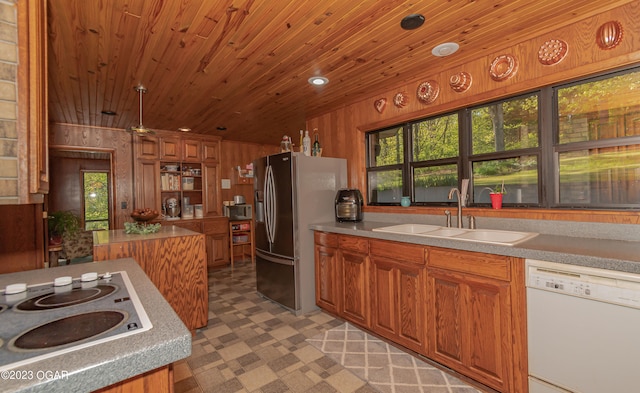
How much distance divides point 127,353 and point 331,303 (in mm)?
2467

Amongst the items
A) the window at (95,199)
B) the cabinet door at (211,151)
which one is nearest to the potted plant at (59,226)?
the window at (95,199)

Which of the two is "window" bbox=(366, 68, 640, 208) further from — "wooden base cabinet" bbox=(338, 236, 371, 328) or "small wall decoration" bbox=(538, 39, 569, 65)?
"wooden base cabinet" bbox=(338, 236, 371, 328)

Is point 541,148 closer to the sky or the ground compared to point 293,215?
closer to the sky

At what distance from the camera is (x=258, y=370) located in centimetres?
210

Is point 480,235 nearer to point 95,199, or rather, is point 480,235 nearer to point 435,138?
point 435,138

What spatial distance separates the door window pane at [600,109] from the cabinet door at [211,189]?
4.85 m

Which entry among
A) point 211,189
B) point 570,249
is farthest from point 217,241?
point 570,249

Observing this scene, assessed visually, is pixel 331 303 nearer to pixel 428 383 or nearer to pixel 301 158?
pixel 428 383

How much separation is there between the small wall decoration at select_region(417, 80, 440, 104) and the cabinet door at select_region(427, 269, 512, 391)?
5.24 feet

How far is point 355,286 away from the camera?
266 cm

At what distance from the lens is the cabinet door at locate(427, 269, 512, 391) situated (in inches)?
66.7

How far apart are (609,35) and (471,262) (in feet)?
5.32

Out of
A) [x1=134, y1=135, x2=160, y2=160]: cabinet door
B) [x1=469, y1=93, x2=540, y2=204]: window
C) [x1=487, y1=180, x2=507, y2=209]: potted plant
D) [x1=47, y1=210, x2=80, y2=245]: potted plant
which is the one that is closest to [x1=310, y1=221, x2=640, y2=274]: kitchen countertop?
[x1=487, y1=180, x2=507, y2=209]: potted plant

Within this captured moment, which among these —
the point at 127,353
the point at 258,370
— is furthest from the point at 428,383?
the point at 127,353
